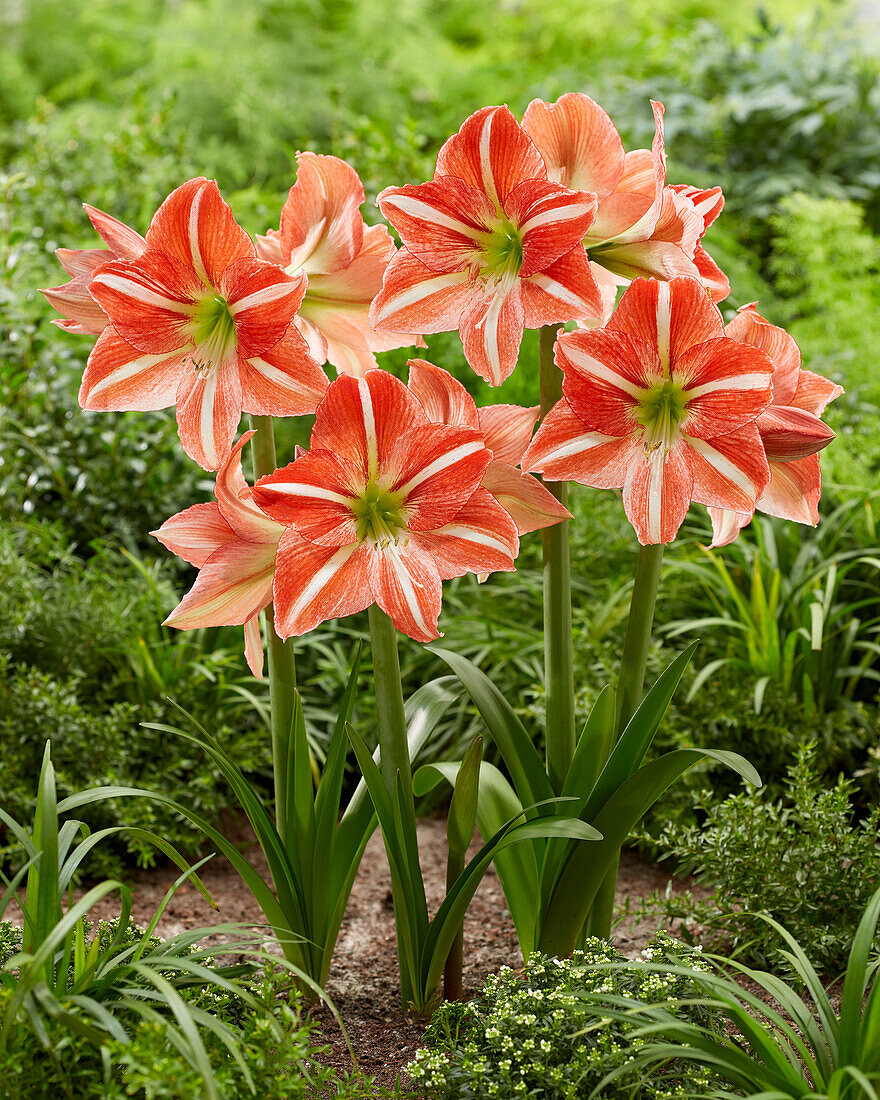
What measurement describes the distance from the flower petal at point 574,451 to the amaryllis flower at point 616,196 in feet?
0.71

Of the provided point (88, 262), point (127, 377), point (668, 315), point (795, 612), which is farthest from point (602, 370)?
point (795, 612)

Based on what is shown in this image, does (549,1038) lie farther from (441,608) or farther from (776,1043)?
(441,608)

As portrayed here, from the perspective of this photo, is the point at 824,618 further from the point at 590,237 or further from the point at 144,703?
A: the point at 144,703

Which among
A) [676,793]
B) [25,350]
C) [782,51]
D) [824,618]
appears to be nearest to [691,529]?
[824,618]

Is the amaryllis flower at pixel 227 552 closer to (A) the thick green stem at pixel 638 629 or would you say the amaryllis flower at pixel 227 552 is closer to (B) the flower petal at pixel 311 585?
(B) the flower petal at pixel 311 585

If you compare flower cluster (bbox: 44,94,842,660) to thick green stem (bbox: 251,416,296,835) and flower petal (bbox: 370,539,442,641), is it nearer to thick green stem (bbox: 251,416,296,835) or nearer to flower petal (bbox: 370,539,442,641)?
flower petal (bbox: 370,539,442,641)

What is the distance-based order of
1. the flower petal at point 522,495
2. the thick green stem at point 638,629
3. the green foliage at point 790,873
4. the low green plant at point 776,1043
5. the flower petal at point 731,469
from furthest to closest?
the green foliage at point 790,873 < the thick green stem at point 638,629 < the flower petal at point 522,495 < the flower petal at point 731,469 < the low green plant at point 776,1043

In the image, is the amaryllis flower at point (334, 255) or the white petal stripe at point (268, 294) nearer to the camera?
the white petal stripe at point (268, 294)

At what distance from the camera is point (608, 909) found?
5.68 feet

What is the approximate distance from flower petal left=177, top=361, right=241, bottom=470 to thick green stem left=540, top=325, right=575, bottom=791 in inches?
19.2

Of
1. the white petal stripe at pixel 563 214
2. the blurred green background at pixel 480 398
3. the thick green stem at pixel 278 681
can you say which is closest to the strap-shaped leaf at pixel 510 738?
the thick green stem at pixel 278 681

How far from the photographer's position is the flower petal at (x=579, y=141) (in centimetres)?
145

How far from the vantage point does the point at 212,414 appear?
1410mm

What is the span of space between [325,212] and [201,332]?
29 centimetres
